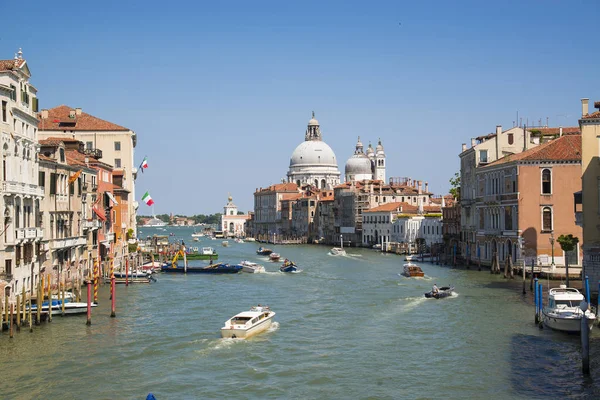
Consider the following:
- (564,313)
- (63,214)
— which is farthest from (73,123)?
(564,313)

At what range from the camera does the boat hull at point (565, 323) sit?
859 inches

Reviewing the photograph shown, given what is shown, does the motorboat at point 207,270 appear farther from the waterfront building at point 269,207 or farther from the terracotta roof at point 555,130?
the waterfront building at point 269,207

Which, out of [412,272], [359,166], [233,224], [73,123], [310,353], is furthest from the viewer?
[233,224]

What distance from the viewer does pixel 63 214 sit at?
31.0 metres

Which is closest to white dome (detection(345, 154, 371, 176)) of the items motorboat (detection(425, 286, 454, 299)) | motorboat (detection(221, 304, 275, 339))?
motorboat (detection(425, 286, 454, 299))

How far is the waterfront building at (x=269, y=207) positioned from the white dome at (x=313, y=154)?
8.21 m

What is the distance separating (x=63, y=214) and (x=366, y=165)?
315 feet

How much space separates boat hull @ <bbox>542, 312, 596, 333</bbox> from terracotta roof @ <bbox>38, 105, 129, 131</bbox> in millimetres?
32128

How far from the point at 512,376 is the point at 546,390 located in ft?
4.50

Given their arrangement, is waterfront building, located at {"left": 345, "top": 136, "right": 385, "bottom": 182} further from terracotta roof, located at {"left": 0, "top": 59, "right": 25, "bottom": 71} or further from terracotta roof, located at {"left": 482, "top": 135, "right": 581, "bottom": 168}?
terracotta roof, located at {"left": 0, "top": 59, "right": 25, "bottom": 71}

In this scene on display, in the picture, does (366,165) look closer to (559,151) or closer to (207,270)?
(207,270)

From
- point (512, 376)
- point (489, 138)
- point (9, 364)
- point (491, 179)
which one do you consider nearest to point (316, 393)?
point (512, 376)

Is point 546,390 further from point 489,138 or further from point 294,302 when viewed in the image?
point 489,138

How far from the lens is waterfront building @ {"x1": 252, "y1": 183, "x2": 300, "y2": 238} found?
4833 inches
